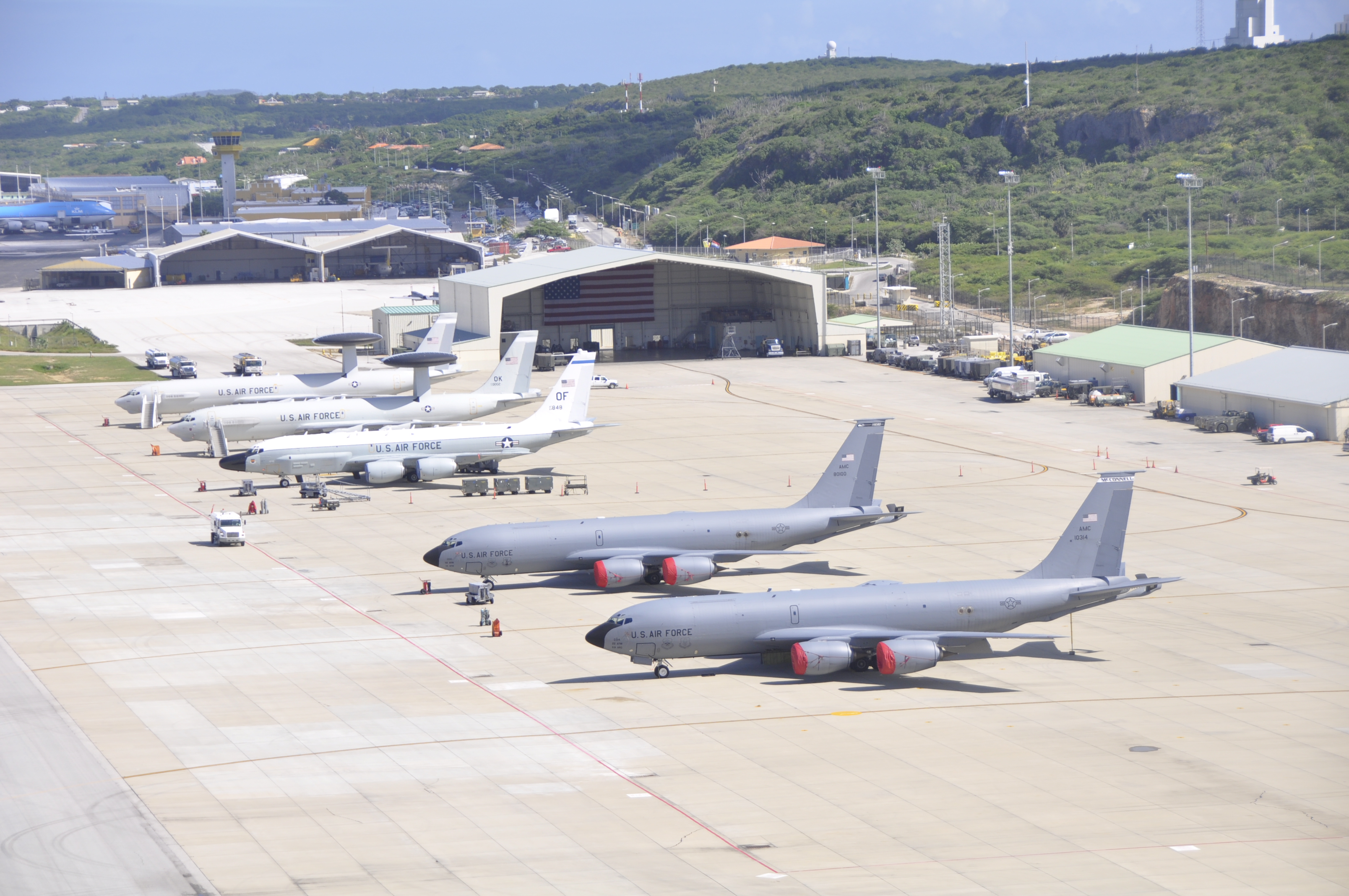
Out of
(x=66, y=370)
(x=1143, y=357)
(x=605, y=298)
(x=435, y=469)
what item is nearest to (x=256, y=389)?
(x=435, y=469)

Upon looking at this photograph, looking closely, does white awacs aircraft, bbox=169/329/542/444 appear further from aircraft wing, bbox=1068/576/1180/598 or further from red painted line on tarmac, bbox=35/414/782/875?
aircraft wing, bbox=1068/576/1180/598

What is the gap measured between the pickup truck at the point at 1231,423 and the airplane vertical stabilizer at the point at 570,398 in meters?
48.1

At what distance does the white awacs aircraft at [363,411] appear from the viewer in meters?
101

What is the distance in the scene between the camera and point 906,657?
51.1 m

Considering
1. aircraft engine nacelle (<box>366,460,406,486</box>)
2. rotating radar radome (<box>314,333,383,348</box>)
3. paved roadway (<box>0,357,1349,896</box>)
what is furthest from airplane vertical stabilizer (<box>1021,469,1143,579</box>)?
rotating radar radome (<box>314,333,383,348</box>)

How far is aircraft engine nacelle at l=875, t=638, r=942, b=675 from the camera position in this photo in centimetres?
5106

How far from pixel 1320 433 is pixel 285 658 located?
3069 inches

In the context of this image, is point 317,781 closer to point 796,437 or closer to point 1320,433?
point 796,437

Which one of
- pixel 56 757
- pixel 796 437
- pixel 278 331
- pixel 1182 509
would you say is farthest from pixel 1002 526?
pixel 278 331

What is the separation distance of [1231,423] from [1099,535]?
197 feet

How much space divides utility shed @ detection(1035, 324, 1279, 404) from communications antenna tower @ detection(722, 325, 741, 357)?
37449 mm

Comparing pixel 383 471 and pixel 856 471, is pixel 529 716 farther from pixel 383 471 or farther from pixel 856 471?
pixel 383 471

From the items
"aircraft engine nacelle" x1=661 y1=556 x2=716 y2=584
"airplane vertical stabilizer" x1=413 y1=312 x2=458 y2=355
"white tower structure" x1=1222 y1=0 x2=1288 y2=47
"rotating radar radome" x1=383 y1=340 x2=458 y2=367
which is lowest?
"aircraft engine nacelle" x1=661 y1=556 x2=716 y2=584

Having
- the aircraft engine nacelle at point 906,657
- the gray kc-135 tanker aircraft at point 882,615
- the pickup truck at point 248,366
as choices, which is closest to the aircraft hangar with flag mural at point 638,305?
the pickup truck at point 248,366
